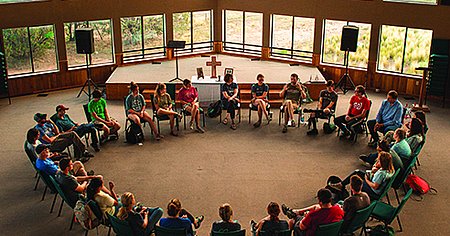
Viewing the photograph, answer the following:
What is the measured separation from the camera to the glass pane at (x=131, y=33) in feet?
50.3

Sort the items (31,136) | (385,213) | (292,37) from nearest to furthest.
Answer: (385,213) < (31,136) < (292,37)

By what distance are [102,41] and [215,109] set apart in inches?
194

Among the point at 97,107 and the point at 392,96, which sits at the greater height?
the point at 392,96

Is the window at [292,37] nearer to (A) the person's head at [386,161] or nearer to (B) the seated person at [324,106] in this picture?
(B) the seated person at [324,106]

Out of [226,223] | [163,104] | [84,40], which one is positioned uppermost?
[84,40]

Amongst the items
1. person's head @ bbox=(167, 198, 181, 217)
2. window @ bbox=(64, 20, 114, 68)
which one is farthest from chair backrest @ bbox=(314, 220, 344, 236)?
window @ bbox=(64, 20, 114, 68)

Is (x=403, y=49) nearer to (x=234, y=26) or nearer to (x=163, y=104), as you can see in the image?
(x=234, y=26)

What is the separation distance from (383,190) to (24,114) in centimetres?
837

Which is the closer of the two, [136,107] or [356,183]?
[356,183]

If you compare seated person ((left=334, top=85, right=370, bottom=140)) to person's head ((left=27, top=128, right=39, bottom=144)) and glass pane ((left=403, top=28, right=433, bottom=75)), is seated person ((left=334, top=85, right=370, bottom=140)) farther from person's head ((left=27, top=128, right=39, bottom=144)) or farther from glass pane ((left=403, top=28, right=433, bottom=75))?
person's head ((left=27, top=128, right=39, bottom=144))

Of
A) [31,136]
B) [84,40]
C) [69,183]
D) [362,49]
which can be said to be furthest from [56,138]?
[362,49]

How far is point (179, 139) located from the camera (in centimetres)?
1067

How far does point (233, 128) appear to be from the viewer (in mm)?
11227

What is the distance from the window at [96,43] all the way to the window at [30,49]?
0.42 m
